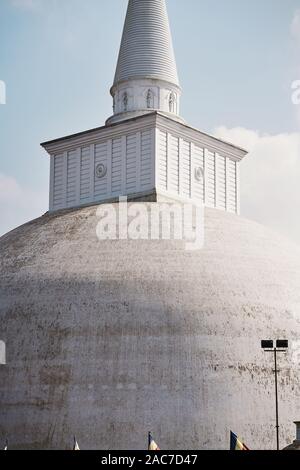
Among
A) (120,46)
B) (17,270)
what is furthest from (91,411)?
(120,46)

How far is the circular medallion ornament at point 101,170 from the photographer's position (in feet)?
146

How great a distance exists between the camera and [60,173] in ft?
153

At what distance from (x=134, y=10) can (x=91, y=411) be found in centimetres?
2134

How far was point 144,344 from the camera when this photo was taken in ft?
117

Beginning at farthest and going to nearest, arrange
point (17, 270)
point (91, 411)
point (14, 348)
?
point (17, 270), point (14, 348), point (91, 411)

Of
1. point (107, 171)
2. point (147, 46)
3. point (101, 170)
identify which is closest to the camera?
point (107, 171)

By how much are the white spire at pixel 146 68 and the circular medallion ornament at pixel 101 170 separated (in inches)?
97.7

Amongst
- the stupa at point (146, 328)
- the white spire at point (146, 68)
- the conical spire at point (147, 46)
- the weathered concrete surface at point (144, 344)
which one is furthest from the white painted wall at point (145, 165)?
the weathered concrete surface at point (144, 344)

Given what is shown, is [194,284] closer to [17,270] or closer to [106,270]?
[106,270]

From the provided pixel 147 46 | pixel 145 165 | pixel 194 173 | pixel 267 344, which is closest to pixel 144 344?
pixel 267 344

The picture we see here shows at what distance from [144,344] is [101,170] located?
11.7m

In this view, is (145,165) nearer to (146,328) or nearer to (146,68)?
(146,68)

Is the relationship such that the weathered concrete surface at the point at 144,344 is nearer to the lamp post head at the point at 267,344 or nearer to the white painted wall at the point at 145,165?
the lamp post head at the point at 267,344

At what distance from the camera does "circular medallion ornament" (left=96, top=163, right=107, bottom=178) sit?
146ft
